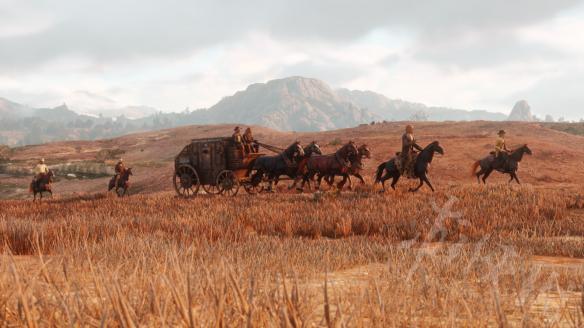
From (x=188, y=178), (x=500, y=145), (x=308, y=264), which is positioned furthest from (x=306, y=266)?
(x=500, y=145)

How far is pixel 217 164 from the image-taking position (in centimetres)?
1716

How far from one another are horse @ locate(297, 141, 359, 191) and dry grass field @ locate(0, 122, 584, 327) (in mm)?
1529

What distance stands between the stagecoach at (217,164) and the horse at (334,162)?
2.17 metres

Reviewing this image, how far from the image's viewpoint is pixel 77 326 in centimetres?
246

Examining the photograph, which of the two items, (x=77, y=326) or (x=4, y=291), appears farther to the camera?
(x=4, y=291)

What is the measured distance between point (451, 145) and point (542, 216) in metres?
25.1

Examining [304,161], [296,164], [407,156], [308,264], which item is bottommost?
[308,264]

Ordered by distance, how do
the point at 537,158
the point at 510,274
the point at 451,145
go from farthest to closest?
the point at 451,145, the point at 537,158, the point at 510,274

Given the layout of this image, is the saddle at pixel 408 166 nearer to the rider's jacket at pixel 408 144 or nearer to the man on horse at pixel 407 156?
the man on horse at pixel 407 156

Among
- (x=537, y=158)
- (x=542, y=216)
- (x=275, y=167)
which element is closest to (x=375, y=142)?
(x=537, y=158)

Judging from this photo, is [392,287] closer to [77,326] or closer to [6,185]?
[77,326]

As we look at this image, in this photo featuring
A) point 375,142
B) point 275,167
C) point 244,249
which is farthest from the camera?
point 375,142

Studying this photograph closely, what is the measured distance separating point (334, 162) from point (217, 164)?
13.7 feet

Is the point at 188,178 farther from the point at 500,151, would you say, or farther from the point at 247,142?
the point at 500,151
